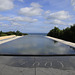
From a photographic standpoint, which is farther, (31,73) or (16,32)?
(16,32)

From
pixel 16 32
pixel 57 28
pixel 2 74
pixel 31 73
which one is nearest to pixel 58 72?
pixel 31 73

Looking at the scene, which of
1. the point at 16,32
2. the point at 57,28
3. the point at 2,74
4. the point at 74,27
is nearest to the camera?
the point at 2,74

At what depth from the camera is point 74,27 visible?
1908 centimetres

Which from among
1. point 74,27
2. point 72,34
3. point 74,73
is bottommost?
point 74,73

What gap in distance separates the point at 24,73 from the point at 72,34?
17956 mm

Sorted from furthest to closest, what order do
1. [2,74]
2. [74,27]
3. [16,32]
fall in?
[16,32], [74,27], [2,74]

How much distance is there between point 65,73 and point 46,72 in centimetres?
95

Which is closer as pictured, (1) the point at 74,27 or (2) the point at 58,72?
(2) the point at 58,72

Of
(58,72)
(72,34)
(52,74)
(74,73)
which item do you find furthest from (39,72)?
(72,34)

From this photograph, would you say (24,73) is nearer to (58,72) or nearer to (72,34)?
(58,72)

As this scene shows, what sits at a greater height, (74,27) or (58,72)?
(74,27)

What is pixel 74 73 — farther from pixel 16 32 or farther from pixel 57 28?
pixel 16 32

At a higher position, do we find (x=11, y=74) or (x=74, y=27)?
(x=74, y=27)

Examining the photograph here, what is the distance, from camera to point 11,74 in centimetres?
394
